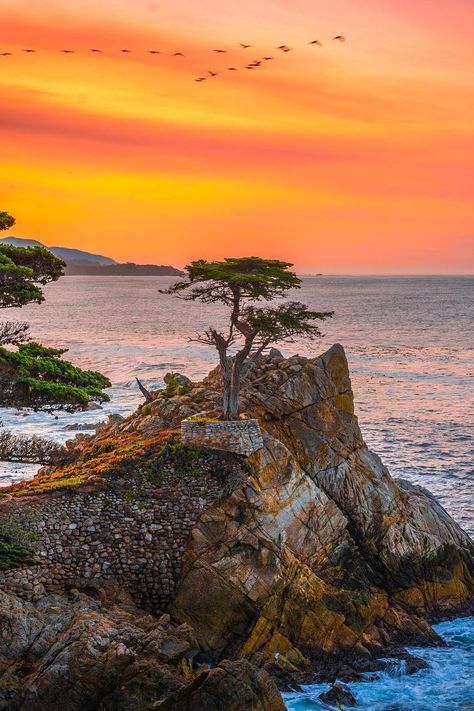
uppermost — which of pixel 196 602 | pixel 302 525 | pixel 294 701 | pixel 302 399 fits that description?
pixel 302 399

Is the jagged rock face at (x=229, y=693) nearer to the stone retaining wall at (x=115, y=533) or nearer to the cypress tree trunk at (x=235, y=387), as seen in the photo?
the stone retaining wall at (x=115, y=533)

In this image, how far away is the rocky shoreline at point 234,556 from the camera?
1995cm

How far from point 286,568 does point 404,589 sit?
19.0ft

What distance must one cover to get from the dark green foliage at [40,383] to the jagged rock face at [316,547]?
6426mm

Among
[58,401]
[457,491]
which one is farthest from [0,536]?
[457,491]

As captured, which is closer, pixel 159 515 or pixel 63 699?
pixel 63 699

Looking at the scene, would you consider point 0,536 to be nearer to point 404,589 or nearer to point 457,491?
point 404,589

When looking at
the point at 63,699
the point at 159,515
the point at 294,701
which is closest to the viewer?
the point at 63,699

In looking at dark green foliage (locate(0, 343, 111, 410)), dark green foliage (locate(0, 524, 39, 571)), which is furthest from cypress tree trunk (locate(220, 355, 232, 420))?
dark green foliage (locate(0, 524, 39, 571))

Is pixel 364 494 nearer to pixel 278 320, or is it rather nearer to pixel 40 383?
pixel 278 320

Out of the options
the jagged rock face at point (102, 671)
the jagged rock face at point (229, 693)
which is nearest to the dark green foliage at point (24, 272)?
the jagged rock face at point (102, 671)

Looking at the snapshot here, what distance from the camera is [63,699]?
56.6ft

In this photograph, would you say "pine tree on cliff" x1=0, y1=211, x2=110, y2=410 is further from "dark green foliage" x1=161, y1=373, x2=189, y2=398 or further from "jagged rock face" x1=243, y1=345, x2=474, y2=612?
"dark green foliage" x1=161, y1=373, x2=189, y2=398

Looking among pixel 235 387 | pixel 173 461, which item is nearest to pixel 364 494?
pixel 235 387
